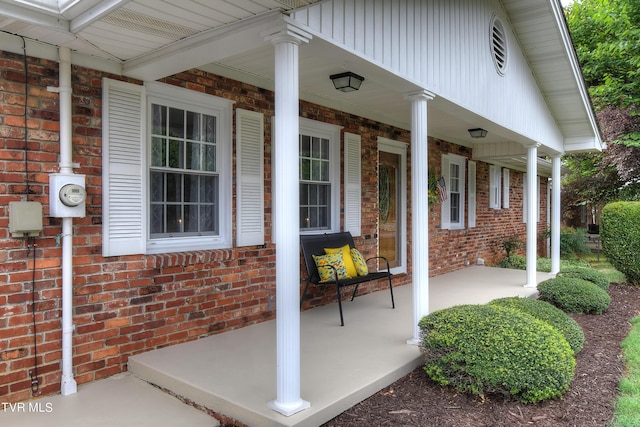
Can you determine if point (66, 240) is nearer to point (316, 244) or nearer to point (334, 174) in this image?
point (316, 244)

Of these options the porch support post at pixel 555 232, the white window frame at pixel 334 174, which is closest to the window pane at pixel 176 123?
the white window frame at pixel 334 174

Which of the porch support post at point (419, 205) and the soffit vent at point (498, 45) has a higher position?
the soffit vent at point (498, 45)

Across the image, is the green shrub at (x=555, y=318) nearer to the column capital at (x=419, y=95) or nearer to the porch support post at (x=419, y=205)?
the porch support post at (x=419, y=205)

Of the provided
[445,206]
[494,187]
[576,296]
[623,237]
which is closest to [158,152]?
[576,296]

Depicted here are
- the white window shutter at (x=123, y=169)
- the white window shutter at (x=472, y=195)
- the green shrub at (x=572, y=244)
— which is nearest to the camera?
the white window shutter at (x=123, y=169)

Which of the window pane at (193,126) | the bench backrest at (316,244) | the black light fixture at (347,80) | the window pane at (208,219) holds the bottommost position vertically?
the bench backrest at (316,244)

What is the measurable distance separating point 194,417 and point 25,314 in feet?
4.61

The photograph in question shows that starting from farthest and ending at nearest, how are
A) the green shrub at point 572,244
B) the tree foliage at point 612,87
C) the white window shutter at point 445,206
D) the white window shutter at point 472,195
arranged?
the green shrub at point 572,244
the tree foliage at point 612,87
the white window shutter at point 472,195
the white window shutter at point 445,206

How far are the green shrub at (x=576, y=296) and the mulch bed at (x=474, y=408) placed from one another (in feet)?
7.00

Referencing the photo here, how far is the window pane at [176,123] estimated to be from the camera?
4141mm

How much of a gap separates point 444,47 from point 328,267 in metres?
2.73

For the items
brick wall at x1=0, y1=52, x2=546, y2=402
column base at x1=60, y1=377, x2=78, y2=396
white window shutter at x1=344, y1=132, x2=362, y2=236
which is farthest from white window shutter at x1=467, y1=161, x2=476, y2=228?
column base at x1=60, y1=377, x2=78, y2=396

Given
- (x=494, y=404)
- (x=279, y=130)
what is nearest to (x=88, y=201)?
(x=279, y=130)

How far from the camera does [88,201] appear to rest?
11.4ft
